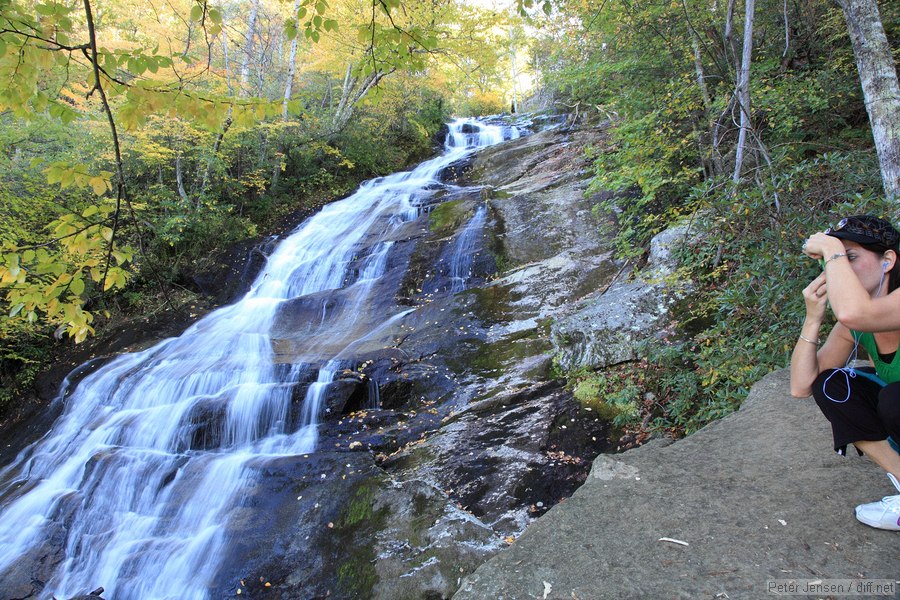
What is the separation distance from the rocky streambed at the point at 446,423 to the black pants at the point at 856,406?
2.50 meters

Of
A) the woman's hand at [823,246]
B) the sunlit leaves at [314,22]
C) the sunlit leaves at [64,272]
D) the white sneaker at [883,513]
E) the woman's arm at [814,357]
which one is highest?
the sunlit leaves at [314,22]

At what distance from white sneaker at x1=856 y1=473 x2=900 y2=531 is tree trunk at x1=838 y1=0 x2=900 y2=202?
8.75 feet

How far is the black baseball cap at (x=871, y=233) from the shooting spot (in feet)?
6.06

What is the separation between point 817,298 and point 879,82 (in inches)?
122

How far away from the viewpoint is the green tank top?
6.10 feet

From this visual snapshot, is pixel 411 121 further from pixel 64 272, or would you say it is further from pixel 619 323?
pixel 64 272

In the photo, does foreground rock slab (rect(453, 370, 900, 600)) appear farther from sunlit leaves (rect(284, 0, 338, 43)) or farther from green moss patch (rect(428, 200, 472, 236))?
green moss patch (rect(428, 200, 472, 236))

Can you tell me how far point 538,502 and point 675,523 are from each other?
216cm

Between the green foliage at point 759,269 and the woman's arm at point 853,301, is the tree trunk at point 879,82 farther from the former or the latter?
the woman's arm at point 853,301

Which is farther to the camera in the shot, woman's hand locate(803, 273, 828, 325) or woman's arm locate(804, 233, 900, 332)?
woman's hand locate(803, 273, 828, 325)

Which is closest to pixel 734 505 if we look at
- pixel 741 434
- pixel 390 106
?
pixel 741 434

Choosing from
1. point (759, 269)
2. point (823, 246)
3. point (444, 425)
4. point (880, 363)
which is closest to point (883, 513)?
point (880, 363)

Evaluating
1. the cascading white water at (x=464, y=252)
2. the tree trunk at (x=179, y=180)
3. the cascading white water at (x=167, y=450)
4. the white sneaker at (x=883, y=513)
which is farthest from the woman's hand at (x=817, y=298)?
the tree trunk at (x=179, y=180)

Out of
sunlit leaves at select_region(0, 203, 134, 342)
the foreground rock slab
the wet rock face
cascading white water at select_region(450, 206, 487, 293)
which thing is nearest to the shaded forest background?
sunlit leaves at select_region(0, 203, 134, 342)
